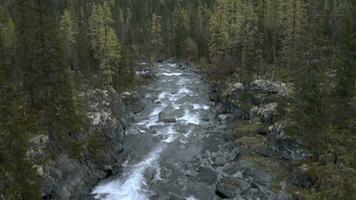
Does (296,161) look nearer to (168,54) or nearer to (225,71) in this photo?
(225,71)

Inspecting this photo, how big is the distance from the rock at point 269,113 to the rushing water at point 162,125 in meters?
8.90

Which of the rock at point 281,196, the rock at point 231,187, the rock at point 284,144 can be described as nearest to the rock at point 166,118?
the rock at point 284,144

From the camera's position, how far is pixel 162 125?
50.8 metres

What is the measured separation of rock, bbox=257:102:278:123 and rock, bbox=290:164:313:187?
38.3ft

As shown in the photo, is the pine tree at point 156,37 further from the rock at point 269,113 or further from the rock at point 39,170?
the rock at point 39,170

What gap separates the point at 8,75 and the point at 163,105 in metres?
24.6

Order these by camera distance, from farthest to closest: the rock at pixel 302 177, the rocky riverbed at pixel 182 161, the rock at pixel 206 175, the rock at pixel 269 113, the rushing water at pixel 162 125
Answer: the rock at pixel 269 113 → the rock at pixel 206 175 → the rushing water at pixel 162 125 → the rocky riverbed at pixel 182 161 → the rock at pixel 302 177

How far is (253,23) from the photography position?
70.6m

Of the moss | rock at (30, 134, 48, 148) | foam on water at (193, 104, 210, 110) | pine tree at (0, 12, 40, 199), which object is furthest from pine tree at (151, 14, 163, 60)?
pine tree at (0, 12, 40, 199)

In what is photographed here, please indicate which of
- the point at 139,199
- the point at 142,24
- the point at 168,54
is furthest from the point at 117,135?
the point at 142,24

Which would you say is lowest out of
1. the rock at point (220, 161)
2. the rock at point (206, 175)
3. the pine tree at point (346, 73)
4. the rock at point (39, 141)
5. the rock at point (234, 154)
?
the rock at point (206, 175)

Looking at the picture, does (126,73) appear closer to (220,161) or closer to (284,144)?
(220,161)

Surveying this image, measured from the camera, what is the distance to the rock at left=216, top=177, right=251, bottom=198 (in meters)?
32.9

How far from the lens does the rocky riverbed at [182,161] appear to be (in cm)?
3366
